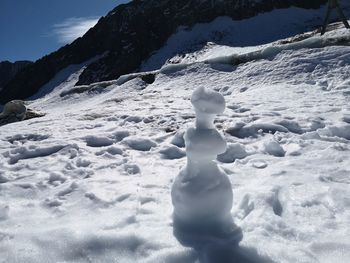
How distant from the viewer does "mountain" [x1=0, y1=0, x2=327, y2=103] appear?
3077 cm

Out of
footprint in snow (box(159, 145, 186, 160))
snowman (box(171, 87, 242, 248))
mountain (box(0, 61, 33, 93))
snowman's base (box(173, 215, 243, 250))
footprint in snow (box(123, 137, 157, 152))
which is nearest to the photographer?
snowman's base (box(173, 215, 243, 250))

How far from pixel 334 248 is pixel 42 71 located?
136ft

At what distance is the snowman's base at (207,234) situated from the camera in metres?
2.89

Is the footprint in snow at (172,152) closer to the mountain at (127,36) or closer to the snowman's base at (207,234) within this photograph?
the snowman's base at (207,234)

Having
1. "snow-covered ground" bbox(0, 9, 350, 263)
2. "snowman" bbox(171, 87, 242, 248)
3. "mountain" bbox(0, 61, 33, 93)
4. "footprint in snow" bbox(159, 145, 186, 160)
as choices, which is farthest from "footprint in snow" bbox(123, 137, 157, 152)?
"mountain" bbox(0, 61, 33, 93)

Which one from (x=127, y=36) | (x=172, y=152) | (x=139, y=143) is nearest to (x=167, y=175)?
(x=172, y=152)

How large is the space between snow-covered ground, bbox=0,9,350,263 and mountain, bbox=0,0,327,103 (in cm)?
2201

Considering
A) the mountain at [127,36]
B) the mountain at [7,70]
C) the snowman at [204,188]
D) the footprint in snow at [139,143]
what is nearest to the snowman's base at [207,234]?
the snowman at [204,188]

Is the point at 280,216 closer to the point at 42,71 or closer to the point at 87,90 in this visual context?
the point at 87,90

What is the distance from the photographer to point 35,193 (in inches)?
171

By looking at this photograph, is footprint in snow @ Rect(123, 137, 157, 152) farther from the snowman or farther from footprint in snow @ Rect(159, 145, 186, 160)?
the snowman

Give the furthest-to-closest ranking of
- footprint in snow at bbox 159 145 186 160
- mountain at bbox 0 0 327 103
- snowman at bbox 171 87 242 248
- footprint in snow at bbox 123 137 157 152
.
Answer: mountain at bbox 0 0 327 103 → footprint in snow at bbox 123 137 157 152 → footprint in snow at bbox 159 145 186 160 → snowman at bbox 171 87 242 248

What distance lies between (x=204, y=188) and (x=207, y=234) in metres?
0.37

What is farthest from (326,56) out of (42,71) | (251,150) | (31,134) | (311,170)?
(42,71)
